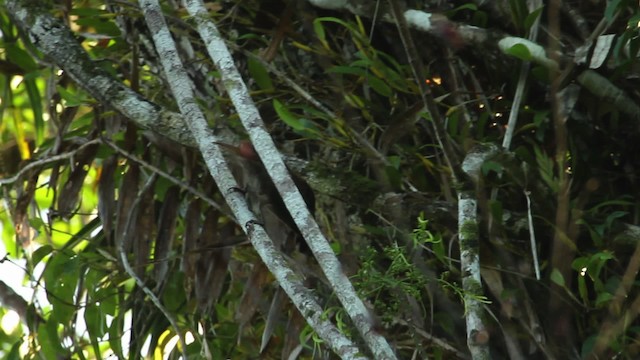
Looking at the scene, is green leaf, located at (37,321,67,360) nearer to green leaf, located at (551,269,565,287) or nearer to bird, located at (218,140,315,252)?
bird, located at (218,140,315,252)

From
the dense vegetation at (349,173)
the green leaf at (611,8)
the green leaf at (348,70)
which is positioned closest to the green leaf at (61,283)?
the dense vegetation at (349,173)

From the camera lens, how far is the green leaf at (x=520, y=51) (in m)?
1.22

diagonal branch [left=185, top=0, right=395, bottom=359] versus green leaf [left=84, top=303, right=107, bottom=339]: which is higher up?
diagonal branch [left=185, top=0, right=395, bottom=359]

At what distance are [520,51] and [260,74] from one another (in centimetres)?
38

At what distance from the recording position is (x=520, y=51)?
4.00ft

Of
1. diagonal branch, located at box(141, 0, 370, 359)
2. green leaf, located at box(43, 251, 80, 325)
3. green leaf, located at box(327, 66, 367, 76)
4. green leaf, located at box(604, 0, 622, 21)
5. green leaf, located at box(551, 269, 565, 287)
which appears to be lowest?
green leaf, located at box(43, 251, 80, 325)

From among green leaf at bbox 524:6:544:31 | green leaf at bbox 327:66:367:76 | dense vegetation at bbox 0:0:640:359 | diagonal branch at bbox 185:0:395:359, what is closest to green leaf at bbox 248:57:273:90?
dense vegetation at bbox 0:0:640:359

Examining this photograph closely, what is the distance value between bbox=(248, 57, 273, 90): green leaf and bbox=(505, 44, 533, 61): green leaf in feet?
1.16

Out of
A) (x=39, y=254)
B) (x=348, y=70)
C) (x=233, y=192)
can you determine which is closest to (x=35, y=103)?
(x=39, y=254)

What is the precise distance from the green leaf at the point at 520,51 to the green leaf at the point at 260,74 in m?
0.35

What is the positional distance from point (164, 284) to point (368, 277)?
→ 0.56 meters

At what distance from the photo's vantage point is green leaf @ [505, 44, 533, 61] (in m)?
1.22

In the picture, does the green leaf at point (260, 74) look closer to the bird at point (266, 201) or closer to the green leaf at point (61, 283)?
the bird at point (266, 201)

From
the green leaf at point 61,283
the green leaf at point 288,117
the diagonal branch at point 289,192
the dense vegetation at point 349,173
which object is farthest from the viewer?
the green leaf at point 61,283
